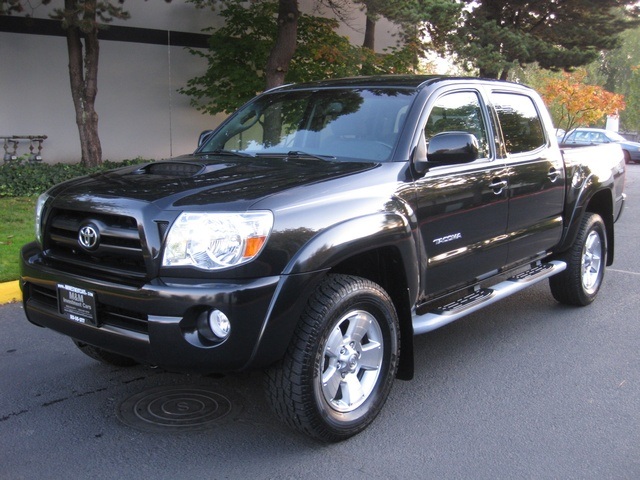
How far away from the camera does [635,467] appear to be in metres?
3.48

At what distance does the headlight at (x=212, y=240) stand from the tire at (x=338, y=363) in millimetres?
450

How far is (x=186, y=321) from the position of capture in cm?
→ 316

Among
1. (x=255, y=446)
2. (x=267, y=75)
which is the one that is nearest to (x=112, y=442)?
(x=255, y=446)

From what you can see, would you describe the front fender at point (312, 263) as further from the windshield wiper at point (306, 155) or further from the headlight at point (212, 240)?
the windshield wiper at point (306, 155)

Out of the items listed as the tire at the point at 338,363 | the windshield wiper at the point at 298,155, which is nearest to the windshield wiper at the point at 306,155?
the windshield wiper at the point at 298,155

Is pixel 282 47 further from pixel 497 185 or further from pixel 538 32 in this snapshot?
pixel 497 185

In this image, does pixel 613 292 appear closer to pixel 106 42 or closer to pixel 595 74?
pixel 106 42

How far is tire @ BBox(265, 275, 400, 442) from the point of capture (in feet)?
11.0

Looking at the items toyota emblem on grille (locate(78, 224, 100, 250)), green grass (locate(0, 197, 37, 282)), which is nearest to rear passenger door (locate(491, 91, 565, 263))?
toyota emblem on grille (locate(78, 224, 100, 250))

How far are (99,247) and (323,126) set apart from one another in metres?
1.78

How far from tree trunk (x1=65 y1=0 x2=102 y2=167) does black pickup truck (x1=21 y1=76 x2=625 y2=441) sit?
27.9 ft

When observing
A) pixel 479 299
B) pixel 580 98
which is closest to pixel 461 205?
pixel 479 299

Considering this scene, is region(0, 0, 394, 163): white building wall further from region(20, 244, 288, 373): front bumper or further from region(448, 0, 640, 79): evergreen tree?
region(20, 244, 288, 373): front bumper

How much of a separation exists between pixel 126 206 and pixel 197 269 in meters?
0.52
